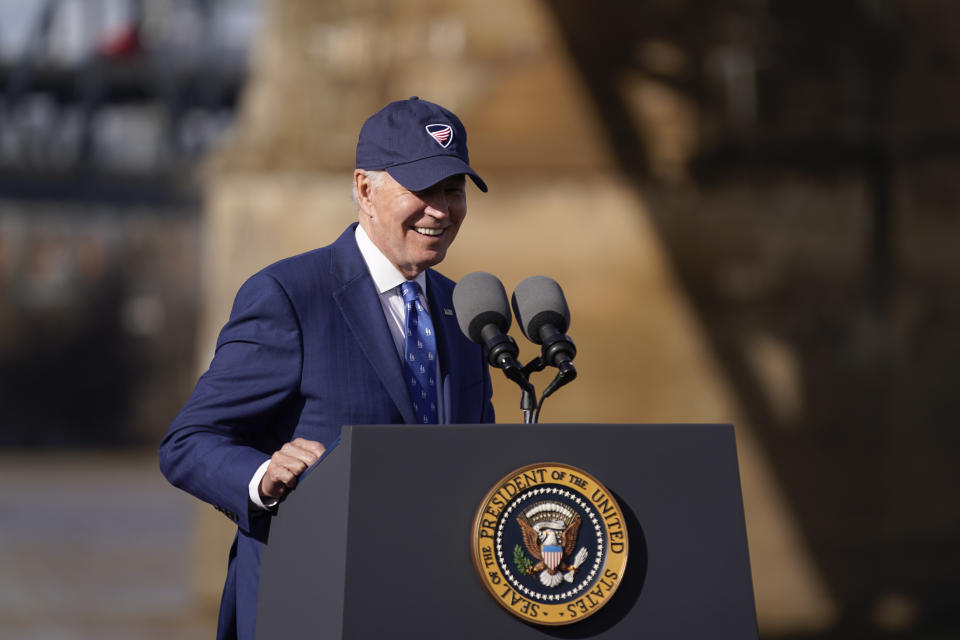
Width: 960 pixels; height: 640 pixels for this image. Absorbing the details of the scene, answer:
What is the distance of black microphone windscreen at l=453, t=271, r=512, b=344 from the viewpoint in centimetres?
254

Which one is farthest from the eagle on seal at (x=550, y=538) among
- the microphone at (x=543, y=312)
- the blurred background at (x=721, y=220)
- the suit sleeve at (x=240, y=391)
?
the blurred background at (x=721, y=220)

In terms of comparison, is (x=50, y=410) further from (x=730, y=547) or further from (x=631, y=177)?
(x=730, y=547)

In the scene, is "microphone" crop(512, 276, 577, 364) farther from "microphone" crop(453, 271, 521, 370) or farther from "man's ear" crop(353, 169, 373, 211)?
"man's ear" crop(353, 169, 373, 211)

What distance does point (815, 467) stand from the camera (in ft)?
26.2

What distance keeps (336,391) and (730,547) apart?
2.65 feet

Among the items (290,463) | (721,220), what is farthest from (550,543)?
(721,220)

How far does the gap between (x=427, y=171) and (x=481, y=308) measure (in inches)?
10.9

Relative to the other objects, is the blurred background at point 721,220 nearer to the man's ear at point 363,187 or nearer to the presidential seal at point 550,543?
the man's ear at point 363,187

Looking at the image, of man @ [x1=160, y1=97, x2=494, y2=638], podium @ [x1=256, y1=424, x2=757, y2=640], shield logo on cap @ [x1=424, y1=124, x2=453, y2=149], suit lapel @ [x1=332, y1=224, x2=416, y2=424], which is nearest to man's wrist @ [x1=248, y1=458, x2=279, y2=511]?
man @ [x1=160, y1=97, x2=494, y2=638]

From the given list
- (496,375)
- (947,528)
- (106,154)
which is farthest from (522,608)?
(106,154)

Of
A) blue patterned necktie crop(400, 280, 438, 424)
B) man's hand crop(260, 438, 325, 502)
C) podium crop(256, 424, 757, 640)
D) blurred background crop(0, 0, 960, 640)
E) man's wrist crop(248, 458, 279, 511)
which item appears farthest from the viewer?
blurred background crop(0, 0, 960, 640)

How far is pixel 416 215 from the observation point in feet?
8.65

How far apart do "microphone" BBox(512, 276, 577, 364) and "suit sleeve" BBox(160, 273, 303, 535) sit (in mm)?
441

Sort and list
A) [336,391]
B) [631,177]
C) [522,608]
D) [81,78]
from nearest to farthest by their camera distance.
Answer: [522,608]
[336,391]
[631,177]
[81,78]
